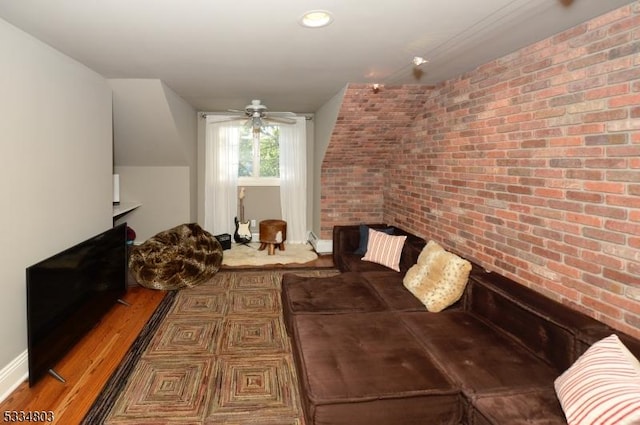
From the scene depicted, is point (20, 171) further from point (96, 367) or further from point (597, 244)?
point (597, 244)

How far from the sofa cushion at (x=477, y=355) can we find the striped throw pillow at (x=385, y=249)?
1.24m

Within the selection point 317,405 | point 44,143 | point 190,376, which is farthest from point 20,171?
point 317,405

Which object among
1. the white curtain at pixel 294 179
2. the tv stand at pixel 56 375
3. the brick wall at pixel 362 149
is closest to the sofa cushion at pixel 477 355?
the tv stand at pixel 56 375

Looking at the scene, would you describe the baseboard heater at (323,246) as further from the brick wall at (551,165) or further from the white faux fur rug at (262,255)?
the brick wall at (551,165)

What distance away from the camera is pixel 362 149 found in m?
5.22

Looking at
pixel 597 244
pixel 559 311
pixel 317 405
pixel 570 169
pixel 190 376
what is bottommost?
pixel 190 376

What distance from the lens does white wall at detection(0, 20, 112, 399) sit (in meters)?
2.29

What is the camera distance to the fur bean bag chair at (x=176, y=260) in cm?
412

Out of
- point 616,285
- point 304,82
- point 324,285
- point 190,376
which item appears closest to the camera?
point 616,285

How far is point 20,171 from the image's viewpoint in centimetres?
238

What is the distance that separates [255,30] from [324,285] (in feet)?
6.83

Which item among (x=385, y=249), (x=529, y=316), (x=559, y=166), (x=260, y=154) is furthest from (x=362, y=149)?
(x=529, y=316)

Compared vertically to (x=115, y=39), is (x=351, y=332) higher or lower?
lower

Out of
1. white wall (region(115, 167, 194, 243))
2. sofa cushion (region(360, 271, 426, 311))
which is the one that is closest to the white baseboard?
sofa cushion (region(360, 271, 426, 311))
